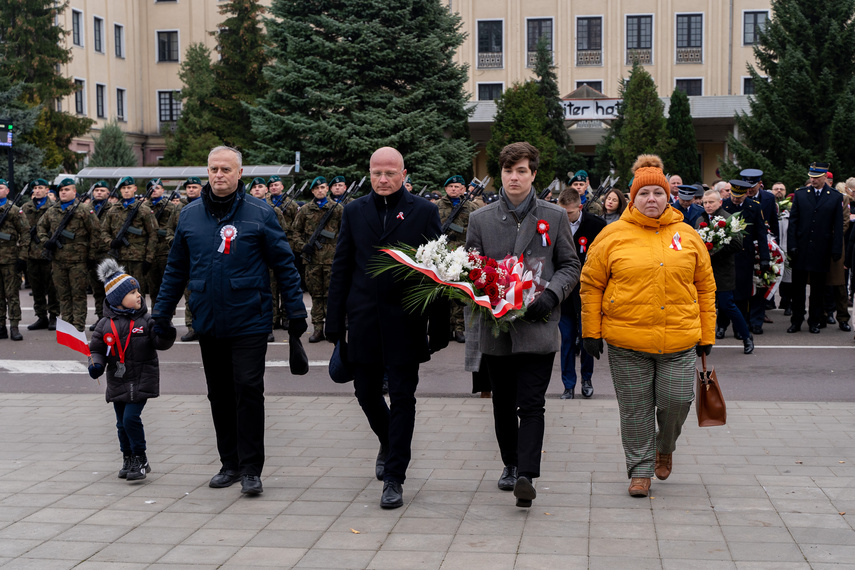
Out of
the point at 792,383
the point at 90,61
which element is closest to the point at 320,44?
the point at 792,383

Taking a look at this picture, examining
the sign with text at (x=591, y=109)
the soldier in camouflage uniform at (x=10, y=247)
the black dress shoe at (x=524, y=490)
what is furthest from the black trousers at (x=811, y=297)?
the sign with text at (x=591, y=109)

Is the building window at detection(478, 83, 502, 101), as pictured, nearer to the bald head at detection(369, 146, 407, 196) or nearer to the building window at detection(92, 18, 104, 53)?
the building window at detection(92, 18, 104, 53)

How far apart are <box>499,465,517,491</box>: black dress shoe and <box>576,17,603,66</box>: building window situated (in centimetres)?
4920

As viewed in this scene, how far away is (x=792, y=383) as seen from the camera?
986 cm

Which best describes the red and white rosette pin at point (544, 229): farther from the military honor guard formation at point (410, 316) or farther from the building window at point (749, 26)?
the building window at point (749, 26)

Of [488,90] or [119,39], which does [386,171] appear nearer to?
[488,90]

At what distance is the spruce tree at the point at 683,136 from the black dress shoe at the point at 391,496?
36269mm

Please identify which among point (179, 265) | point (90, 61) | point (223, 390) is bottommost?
point (223, 390)

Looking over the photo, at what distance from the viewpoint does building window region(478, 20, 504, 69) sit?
53.2 m

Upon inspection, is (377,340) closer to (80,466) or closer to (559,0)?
(80,466)

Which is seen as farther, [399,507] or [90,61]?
[90,61]

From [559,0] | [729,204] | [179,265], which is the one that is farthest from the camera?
[559,0]

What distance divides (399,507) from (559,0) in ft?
165

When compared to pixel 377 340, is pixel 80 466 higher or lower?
lower
